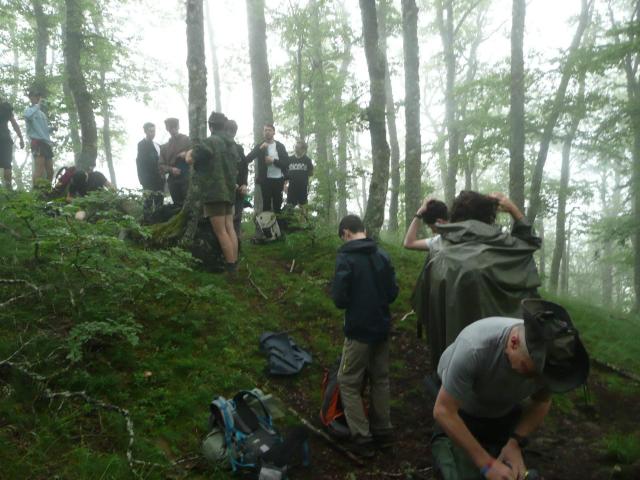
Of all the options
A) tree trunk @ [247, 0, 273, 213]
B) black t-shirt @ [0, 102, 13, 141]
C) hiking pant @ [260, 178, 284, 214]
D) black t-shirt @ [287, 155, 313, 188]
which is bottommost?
hiking pant @ [260, 178, 284, 214]

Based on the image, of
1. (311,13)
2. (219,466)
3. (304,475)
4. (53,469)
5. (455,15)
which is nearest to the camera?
(53,469)

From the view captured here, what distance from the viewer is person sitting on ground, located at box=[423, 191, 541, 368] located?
3.08m

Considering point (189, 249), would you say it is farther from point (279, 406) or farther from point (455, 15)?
point (455, 15)

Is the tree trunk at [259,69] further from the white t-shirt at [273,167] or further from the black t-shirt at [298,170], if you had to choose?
the white t-shirt at [273,167]

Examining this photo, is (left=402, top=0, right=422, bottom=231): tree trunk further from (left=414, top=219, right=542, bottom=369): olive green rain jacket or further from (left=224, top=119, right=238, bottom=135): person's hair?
(left=414, top=219, right=542, bottom=369): olive green rain jacket

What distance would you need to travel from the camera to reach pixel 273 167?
9.12 meters

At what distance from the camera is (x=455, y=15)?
20719 millimetres

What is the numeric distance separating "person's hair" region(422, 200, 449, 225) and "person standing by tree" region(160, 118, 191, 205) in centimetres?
564

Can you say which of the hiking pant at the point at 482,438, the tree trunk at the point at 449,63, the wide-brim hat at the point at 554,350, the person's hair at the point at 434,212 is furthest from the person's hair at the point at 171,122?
the tree trunk at the point at 449,63

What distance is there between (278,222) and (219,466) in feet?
21.1

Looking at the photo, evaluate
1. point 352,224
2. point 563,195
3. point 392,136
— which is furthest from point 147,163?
point 563,195

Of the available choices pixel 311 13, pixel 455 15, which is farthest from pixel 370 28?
pixel 455 15

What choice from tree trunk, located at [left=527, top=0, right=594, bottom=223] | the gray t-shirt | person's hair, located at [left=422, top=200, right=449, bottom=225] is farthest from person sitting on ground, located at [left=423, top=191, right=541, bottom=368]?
tree trunk, located at [left=527, top=0, right=594, bottom=223]

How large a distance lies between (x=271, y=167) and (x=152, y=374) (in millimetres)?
5686
